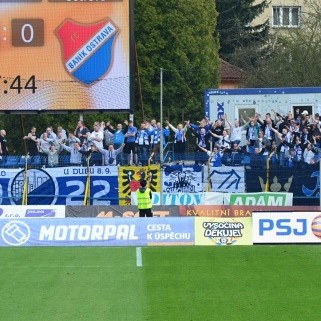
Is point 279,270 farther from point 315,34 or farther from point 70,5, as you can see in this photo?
point 315,34

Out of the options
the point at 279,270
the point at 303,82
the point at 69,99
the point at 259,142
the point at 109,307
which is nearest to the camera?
the point at 109,307

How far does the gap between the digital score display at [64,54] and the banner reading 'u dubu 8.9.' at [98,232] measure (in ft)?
17.1

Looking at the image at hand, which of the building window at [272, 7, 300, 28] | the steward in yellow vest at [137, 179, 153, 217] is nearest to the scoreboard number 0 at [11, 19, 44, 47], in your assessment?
the steward in yellow vest at [137, 179, 153, 217]

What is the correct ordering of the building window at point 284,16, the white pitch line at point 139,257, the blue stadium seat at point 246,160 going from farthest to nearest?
the building window at point 284,16
the blue stadium seat at point 246,160
the white pitch line at point 139,257

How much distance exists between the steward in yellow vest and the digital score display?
3246 millimetres

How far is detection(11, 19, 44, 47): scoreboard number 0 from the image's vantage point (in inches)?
1203

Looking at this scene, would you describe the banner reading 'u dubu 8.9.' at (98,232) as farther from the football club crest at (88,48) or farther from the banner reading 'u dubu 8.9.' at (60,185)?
the banner reading 'u dubu 8.9.' at (60,185)

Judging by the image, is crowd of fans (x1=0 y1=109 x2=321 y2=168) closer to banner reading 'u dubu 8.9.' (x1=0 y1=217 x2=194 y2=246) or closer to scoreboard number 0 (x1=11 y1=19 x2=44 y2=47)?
scoreboard number 0 (x1=11 y1=19 x2=44 y2=47)

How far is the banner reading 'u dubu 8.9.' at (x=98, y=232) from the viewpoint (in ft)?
86.4

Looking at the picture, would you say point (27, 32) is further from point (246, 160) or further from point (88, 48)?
point (246, 160)

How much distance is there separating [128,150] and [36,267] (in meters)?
12.7

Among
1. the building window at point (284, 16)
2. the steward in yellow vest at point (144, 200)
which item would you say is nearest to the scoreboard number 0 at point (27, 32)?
the steward in yellow vest at point (144, 200)

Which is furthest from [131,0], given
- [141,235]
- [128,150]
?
[141,235]

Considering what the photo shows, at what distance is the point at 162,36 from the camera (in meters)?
51.7
